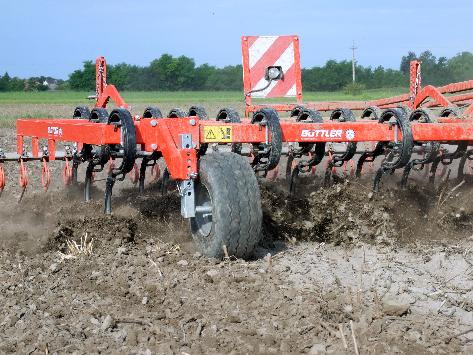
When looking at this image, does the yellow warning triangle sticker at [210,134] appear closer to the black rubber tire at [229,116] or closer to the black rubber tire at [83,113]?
the black rubber tire at [229,116]

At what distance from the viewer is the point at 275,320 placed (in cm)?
343

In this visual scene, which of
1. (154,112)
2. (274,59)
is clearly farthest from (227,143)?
(274,59)

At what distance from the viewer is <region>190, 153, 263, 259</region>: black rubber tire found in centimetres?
429

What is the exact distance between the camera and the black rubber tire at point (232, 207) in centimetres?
429

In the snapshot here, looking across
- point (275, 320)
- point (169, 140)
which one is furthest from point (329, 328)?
point (169, 140)

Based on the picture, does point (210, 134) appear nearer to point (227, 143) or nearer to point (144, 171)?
point (227, 143)

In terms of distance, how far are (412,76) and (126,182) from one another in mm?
3417

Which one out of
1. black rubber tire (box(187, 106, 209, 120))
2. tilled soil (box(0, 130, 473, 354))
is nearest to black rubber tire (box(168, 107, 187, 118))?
black rubber tire (box(187, 106, 209, 120))

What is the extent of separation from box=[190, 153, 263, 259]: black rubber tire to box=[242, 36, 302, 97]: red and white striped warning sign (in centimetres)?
353

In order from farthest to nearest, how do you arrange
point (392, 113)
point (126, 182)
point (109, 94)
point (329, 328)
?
point (126, 182)
point (109, 94)
point (392, 113)
point (329, 328)

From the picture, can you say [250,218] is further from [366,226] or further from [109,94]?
[109,94]

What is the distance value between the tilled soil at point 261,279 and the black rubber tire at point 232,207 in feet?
0.40

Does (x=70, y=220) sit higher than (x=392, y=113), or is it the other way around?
(x=392, y=113)

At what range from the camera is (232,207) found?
428cm
